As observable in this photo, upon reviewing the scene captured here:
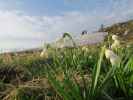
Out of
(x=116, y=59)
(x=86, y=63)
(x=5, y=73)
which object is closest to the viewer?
(x=116, y=59)

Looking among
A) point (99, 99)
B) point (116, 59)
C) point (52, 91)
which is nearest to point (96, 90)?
point (99, 99)

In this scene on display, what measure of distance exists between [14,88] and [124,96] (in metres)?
1.25

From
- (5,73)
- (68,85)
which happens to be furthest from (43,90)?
(5,73)

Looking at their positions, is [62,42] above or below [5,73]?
above

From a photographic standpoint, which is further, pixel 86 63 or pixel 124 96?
pixel 86 63

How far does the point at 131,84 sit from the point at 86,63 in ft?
9.56

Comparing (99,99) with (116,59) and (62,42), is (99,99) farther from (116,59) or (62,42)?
(62,42)

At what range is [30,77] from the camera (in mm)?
6031

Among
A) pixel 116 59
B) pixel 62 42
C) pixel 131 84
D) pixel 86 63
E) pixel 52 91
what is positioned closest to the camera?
pixel 116 59

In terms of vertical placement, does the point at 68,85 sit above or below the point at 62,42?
below

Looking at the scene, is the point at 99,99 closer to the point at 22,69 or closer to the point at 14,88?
the point at 14,88

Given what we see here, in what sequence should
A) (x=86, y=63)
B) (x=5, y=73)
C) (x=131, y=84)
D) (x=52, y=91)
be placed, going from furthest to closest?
(x=86, y=63), (x=5, y=73), (x=52, y=91), (x=131, y=84)

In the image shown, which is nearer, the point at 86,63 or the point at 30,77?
the point at 30,77

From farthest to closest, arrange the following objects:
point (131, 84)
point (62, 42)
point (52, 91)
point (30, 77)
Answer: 1. point (30, 77)
2. point (62, 42)
3. point (52, 91)
4. point (131, 84)
